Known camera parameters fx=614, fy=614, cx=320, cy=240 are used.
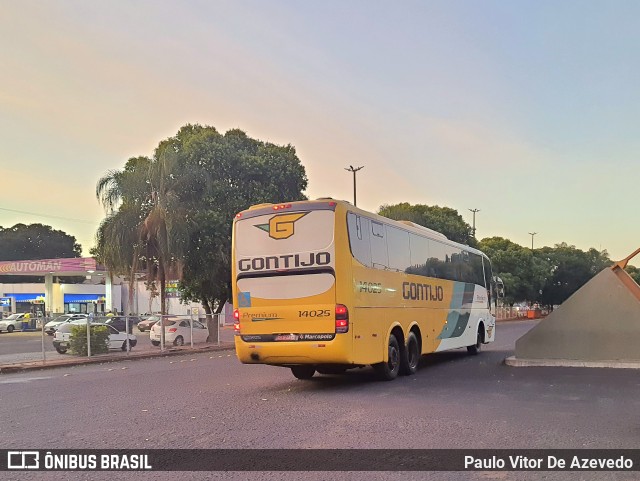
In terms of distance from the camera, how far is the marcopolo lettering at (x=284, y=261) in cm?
1172

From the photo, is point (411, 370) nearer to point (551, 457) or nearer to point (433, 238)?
point (433, 238)

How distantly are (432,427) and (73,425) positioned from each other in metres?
5.05

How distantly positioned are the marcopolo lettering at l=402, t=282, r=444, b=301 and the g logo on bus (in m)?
3.48

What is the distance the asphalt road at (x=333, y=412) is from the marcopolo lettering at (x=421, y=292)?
1.86 metres

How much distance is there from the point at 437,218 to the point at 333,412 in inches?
1751

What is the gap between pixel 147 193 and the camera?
2536cm

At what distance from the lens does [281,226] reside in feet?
40.2

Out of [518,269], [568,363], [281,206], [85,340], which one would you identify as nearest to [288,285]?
[281,206]

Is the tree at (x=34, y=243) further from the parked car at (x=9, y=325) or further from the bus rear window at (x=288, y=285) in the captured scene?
the bus rear window at (x=288, y=285)

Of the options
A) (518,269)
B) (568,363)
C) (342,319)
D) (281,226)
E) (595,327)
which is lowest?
(568,363)

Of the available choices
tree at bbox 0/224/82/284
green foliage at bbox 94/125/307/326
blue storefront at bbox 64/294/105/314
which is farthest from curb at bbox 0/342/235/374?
tree at bbox 0/224/82/284

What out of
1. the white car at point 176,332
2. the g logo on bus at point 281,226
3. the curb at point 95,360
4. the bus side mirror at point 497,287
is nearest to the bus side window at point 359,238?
the g logo on bus at point 281,226

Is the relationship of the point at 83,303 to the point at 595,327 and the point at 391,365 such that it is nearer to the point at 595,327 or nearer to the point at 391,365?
the point at 391,365

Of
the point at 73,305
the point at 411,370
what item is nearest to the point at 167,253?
the point at 411,370
